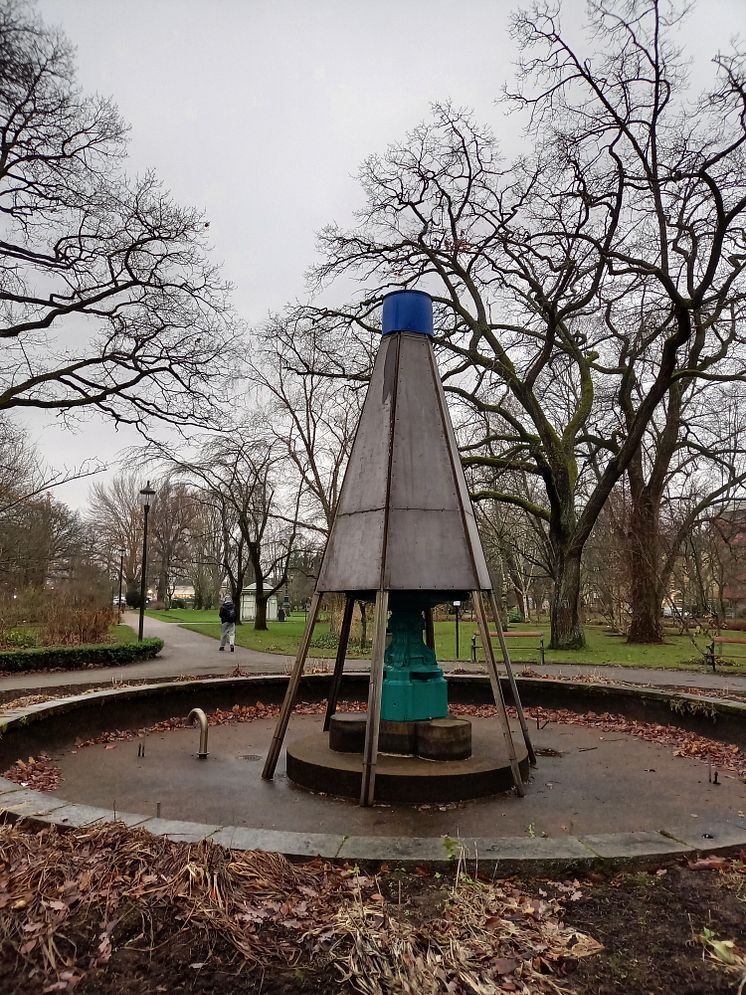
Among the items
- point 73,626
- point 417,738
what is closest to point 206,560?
point 73,626

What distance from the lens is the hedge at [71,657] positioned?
1738 cm

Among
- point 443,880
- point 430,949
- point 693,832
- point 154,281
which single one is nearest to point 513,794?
point 693,832

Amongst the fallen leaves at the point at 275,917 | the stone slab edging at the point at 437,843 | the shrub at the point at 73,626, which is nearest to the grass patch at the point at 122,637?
the shrub at the point at 73,626

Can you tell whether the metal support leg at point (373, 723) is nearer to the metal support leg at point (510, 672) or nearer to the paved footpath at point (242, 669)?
the metal support leg at point (510, 672)

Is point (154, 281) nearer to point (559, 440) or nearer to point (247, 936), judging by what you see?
point (559, 440)

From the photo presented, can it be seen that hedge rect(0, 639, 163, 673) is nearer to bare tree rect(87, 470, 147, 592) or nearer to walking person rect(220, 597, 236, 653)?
walking person rect(220, 597, 236, 653)

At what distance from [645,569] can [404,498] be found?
21.2 m

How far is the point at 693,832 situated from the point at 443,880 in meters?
1.53

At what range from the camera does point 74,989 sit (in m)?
2.77

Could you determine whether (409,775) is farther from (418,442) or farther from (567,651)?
(567,651)

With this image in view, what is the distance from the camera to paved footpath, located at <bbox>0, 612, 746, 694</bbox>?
1445 centimetres

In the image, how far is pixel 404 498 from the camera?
6.22 meters

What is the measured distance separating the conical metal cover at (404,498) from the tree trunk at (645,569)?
1923 cm

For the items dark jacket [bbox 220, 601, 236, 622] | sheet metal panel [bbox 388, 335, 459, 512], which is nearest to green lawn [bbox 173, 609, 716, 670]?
dark jacket [bbox 220, 601, 236, 622]
